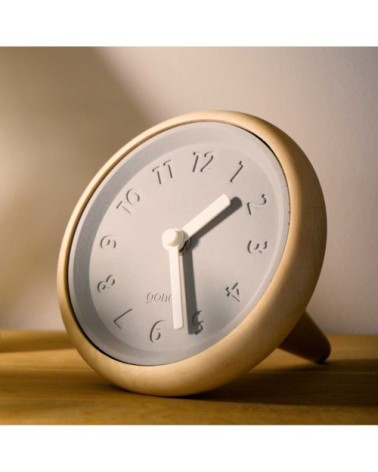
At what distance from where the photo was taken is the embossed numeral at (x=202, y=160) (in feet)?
2.69

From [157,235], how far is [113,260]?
71 mm

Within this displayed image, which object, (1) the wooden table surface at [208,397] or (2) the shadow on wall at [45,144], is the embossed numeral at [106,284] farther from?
(2) the shadow on wall at [45,144]

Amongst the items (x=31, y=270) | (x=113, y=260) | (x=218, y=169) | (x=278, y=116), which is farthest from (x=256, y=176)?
(x=31, y=270)

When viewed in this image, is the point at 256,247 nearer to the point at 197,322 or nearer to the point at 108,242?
the point at 197,322

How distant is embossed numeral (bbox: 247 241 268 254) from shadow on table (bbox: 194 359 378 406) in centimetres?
16

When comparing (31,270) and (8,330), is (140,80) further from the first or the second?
(8,330)

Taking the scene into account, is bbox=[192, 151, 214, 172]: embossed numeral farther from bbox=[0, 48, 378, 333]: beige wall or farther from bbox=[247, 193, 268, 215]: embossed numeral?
bbox=[0, 48, 378, 333]: beige wall

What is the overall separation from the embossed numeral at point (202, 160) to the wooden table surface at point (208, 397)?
268mm

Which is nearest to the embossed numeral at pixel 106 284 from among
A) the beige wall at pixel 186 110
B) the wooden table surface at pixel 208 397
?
the wooden table surface at pixel 208 397

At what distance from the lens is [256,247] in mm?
734

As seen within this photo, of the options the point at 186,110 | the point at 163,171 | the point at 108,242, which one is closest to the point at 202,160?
the point at 163,171

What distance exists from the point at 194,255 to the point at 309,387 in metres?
0.21

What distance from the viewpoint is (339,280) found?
1312mm

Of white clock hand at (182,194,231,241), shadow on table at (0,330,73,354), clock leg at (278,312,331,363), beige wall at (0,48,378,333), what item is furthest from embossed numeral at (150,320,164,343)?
beige wall at (0,48,378,333)
